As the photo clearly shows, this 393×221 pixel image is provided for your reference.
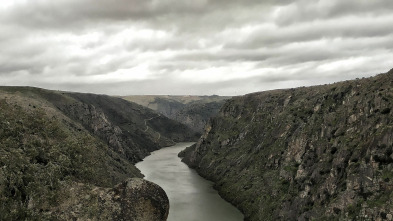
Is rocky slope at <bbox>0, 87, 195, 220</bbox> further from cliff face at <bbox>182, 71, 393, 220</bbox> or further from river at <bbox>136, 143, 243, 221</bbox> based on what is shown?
cliff face at <bbox>182, 71, 393, 220</bbox>

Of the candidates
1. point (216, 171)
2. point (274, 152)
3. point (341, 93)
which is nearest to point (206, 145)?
point (216, 171)

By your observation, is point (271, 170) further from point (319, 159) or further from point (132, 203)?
point (132, 203)

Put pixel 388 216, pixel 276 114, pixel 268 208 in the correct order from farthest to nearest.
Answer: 1. pixel 276 114
2. pixel 268 208
3. pixel 388 216

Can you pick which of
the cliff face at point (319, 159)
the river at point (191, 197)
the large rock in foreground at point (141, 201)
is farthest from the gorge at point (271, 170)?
the river at point (191, 197)

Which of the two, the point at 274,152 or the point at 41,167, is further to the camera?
the point at 274,152

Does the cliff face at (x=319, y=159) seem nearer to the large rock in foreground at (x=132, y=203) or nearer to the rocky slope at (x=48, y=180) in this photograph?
the large rock in foreground at (x=132, y=203)

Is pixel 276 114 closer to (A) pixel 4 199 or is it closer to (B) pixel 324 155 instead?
(B) pixel 324 155

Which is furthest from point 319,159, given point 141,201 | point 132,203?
point 132,203

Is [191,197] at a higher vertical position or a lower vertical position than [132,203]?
lower
